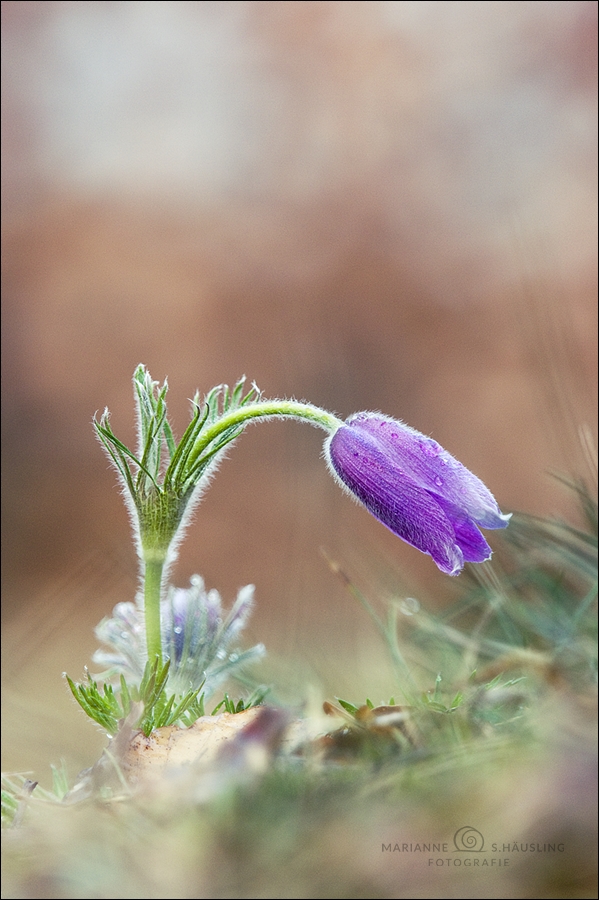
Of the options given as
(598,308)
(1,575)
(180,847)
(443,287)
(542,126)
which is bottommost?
(180,847)

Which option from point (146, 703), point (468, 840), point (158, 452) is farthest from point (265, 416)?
point (468, 840)

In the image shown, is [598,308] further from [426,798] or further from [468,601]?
[426,798]

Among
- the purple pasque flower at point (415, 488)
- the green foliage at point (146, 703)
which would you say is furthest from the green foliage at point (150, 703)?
the purple pasque flower at point (415, 488)

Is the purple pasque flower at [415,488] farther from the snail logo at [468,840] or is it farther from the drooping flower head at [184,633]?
the snail logo at [468,840]

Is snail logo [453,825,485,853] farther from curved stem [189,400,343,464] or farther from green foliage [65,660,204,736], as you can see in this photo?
curved stem [189,400,343,464]

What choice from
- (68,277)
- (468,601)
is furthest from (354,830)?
(68,277)

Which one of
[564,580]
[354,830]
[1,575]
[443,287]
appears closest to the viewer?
[354,830]

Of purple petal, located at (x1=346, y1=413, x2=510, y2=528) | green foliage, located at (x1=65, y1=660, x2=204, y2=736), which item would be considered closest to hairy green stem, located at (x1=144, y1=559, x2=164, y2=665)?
green foliage, located at (x1=65, y1=660, x2=204, y2=736)

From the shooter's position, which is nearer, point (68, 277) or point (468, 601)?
point (468, 601)
